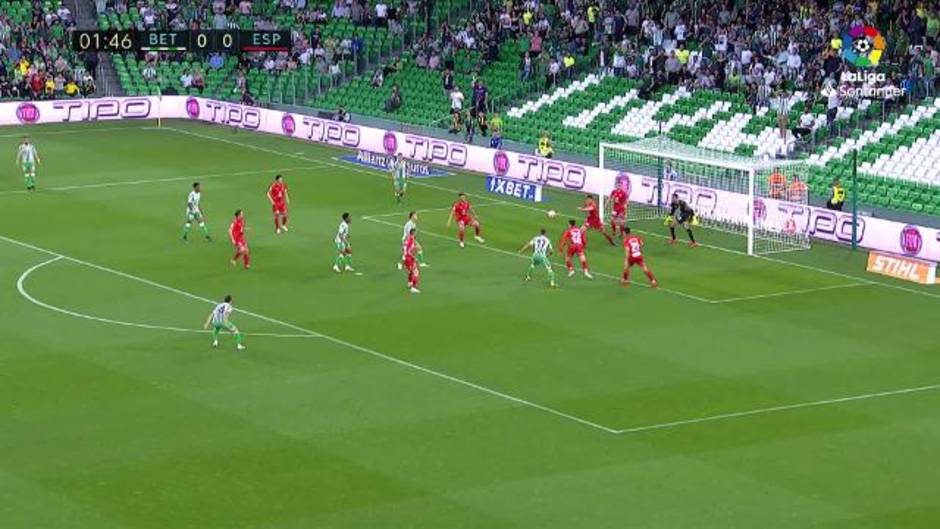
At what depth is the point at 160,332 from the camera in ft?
168

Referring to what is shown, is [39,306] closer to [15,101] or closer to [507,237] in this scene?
[507,237]

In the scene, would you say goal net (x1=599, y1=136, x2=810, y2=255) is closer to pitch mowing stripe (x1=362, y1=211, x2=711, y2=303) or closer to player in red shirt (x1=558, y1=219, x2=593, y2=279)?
pitch mowing stripe (x1=362, y1=211, x2=711, y2=303)

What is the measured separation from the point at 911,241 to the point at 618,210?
9.58 meters

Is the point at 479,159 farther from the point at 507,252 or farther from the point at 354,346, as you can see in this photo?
the point at 354,346

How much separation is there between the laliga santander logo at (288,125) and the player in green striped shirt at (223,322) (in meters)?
40.8

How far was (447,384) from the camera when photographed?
152 ft

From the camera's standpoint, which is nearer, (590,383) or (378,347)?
(590,383)

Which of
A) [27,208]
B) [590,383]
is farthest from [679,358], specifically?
[27,208]

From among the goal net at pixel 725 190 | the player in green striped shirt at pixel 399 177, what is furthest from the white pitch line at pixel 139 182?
the goal net at pixel 725 190

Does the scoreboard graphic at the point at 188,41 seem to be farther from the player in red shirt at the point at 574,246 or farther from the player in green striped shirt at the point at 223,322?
the player in green striped shirt at the point at 223,322

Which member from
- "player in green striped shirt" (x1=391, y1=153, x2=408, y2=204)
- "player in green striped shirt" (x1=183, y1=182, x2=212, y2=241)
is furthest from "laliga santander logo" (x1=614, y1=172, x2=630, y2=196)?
"player in green striped shirt" (x1=183, y1=182, x2=212, y2=241)

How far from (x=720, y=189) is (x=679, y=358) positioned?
20.1 meters

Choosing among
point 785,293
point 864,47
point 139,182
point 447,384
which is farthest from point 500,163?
point 447,384

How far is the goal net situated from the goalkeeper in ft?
5.03
